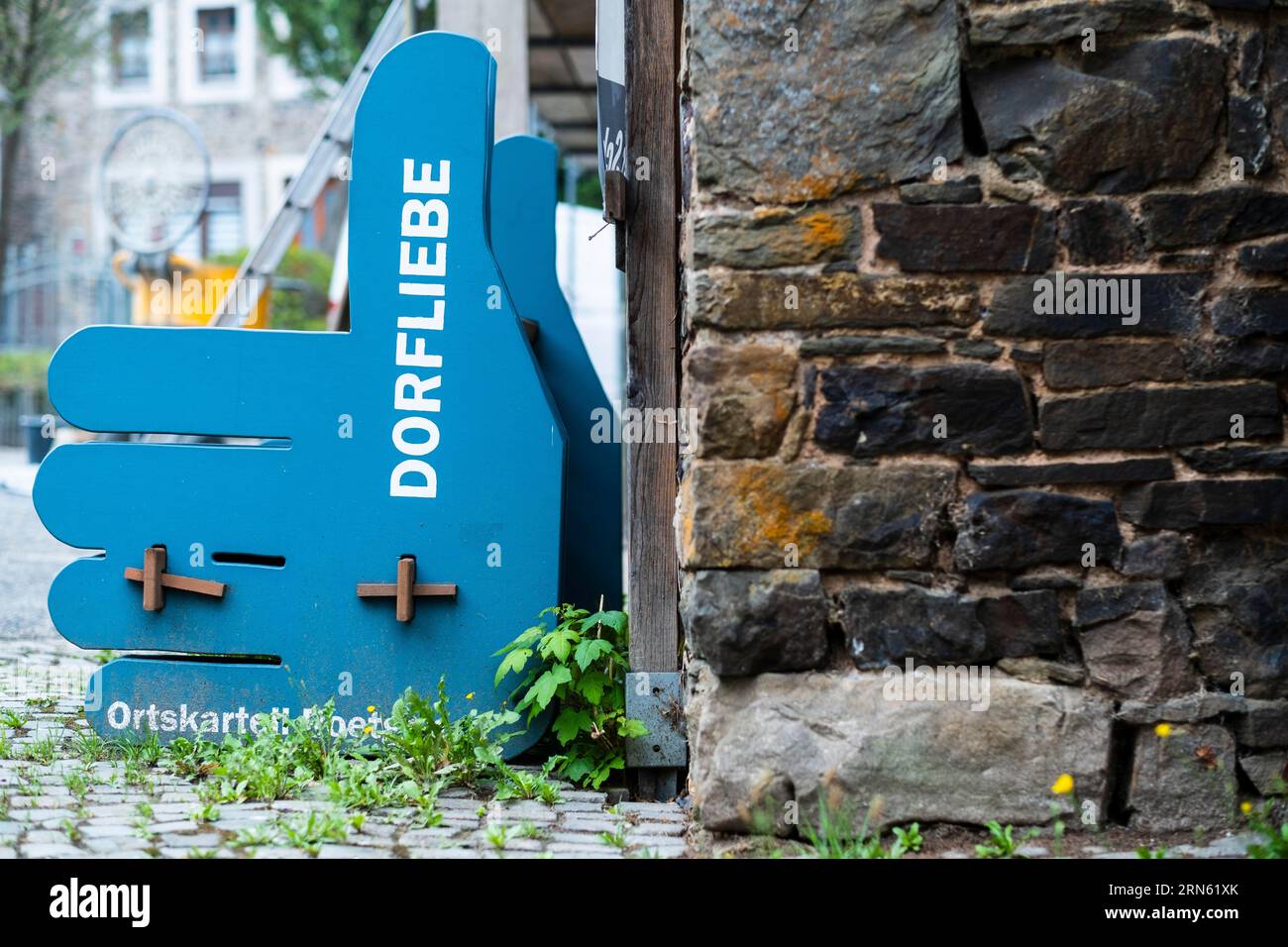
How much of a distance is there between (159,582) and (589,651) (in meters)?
1.30

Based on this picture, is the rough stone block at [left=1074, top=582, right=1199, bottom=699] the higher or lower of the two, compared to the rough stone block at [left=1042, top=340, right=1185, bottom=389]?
lower

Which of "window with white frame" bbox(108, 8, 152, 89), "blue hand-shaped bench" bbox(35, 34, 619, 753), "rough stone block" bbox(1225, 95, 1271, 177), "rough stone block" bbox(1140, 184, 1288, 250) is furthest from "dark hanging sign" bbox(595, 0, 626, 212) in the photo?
"window with white frame" bbox(108, 8, 152, 89)

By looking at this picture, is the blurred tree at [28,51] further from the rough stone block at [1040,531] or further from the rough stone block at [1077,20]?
the rough stone block at [1040,531]

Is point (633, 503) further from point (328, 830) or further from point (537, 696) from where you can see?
point (328, 830)

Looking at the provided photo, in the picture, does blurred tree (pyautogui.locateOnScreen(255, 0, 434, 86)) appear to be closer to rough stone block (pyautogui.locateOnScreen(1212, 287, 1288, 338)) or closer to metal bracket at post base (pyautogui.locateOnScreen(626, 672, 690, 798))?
metal bracket at post base (pyautogui.locateOnScreen(626, 672, 690, 798))

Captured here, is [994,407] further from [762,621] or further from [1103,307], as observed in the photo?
[762,621]

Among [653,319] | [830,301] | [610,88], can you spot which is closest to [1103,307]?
[830,301]

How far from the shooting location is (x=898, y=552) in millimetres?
2939

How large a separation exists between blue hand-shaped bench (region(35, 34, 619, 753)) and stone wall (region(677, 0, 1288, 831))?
0.94 m

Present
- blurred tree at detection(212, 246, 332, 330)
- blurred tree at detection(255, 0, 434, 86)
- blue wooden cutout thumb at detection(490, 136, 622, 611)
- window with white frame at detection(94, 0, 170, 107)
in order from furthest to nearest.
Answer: window with white frame at detection(94, 0, 170, 107) < blurred tree at detection(212, 246, 332, 330) < blurred tree at detection(255, 0, 434, 86) < blue wooden cutout thumb at detection(490, 136, 622, 611)

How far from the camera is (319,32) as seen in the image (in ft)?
52.5

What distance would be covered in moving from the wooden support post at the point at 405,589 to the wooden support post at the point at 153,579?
2.32ft

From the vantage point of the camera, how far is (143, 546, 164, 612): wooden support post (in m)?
3.67

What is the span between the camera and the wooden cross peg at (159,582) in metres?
3.68
